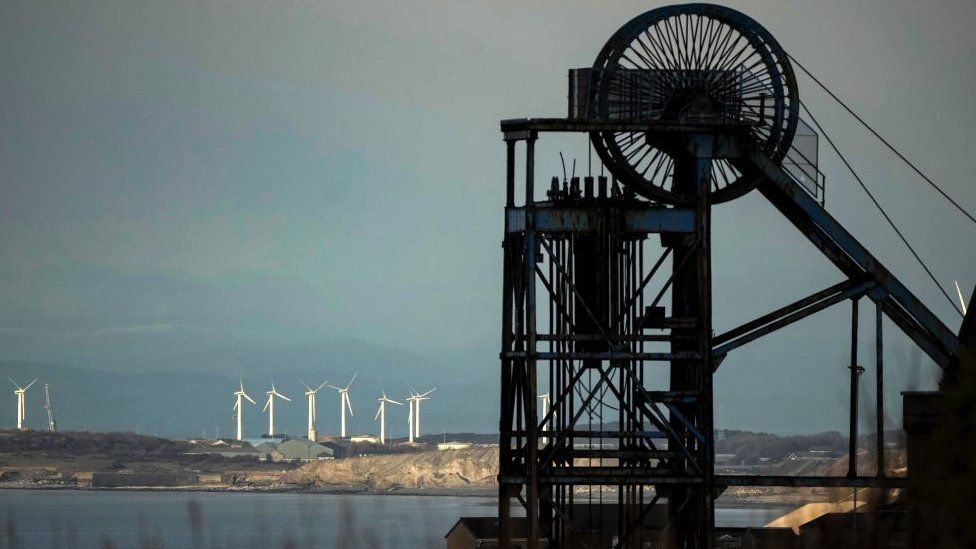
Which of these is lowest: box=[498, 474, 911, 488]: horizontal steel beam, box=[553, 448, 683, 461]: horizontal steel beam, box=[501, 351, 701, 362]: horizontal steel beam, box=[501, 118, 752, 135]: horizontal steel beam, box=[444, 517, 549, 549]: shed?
box=[444, 517, 549, 549]: shed

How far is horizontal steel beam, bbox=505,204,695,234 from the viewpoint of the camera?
3281cm

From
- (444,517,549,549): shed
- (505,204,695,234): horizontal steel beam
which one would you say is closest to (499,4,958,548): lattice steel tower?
(505,204,695,234): horizontal steel beam

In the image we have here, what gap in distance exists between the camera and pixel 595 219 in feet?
109

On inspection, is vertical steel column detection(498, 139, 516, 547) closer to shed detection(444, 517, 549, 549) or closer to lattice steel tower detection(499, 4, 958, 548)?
lattice steel tower detection(499, 4, 958, 548)

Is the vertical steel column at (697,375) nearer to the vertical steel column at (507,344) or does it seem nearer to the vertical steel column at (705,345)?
the vertical steel column at (705,345)

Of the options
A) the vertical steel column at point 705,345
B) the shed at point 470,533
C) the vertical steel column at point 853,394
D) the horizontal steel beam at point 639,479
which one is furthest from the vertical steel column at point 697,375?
the shed at point 470,533

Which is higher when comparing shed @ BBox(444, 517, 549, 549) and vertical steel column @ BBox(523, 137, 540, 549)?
vertical steel column @ BBox(523, 137, 540, 549)

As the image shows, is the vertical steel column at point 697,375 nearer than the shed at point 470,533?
Yes

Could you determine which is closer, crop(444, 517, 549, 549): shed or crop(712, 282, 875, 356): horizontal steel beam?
crop(712, 282, 875, 356): horizontal steel beam

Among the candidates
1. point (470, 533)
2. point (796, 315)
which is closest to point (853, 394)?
point (796, 315)

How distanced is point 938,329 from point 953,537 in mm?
23200

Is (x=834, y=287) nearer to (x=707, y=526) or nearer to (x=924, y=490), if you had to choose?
(x=707, y=526)

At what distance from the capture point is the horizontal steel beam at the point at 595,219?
32812 millimetres

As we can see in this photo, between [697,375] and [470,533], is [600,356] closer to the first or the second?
[697,375]
